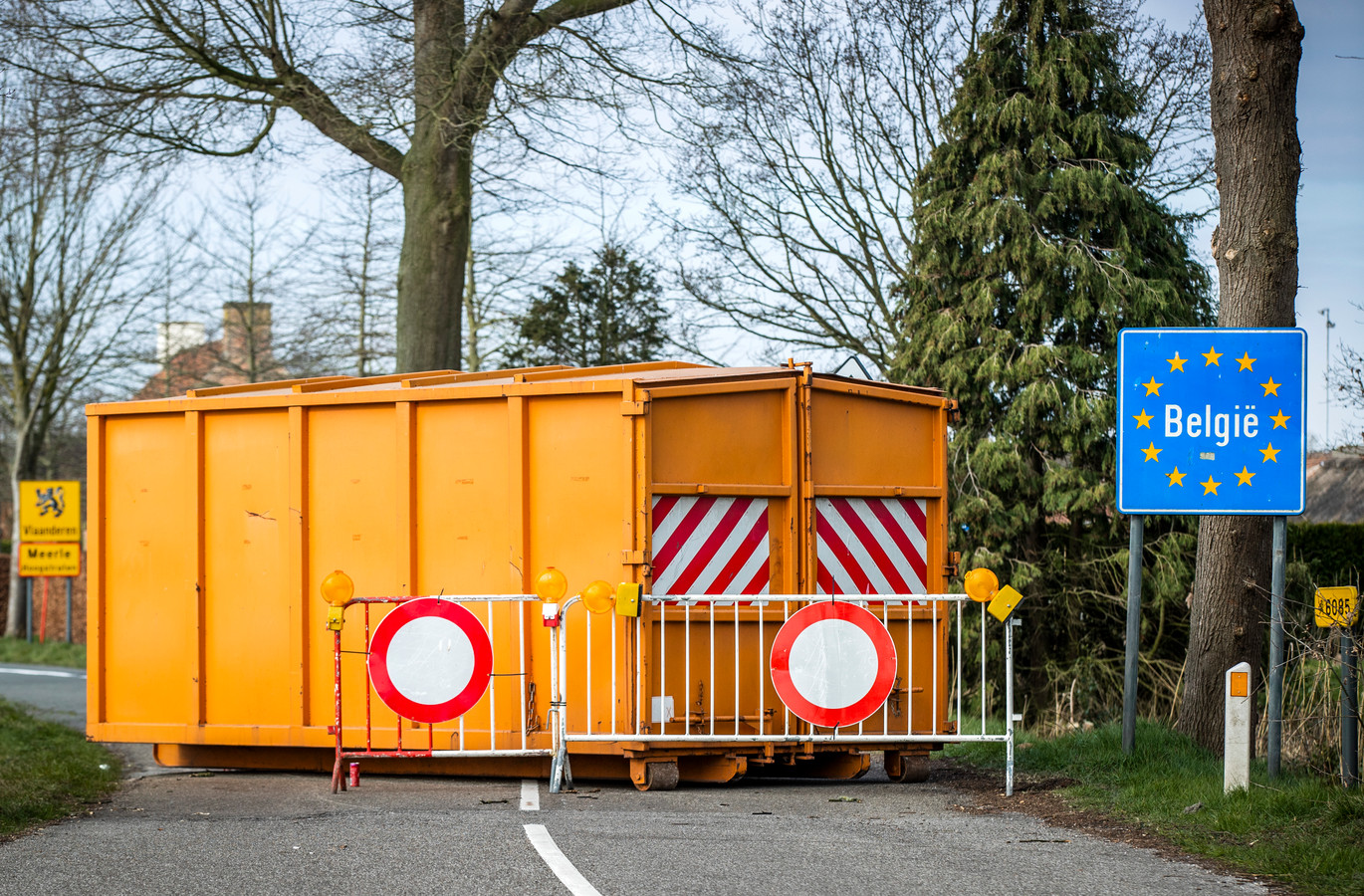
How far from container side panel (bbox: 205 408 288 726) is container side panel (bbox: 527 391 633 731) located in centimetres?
189

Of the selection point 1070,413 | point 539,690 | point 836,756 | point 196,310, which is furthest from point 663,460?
point 196,310

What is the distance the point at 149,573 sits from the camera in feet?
30.2

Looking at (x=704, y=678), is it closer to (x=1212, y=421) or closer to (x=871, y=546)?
(x=871, y=546)

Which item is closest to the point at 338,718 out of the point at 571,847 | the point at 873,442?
the point at 571,847

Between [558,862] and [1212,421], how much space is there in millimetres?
4914

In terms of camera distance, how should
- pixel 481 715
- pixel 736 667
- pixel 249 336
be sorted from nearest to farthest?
pixel 736 667 → pixel 481 715 → pixel 249 336

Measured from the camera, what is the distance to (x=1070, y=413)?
14250 mm

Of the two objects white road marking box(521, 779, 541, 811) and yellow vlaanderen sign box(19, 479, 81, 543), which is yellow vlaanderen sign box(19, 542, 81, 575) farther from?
white road marking box(521, 779, 541, 811)

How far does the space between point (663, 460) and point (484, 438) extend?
3.95 feet

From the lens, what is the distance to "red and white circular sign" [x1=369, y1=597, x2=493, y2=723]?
7.67m

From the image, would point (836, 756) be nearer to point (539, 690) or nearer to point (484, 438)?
point (539, 690)

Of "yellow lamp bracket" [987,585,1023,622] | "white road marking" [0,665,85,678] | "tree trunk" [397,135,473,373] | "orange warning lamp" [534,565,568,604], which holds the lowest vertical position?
"white road marking" [0,665,85,678]

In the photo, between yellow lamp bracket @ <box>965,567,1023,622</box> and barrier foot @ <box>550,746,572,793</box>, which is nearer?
yellow lamp bracket @ <box>965,567,1023,622</box>

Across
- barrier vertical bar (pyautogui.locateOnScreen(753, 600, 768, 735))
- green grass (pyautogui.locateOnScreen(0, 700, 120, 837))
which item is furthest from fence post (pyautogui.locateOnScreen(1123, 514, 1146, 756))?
green grass (pyautogui.locateOnScreen(0, 700, 120, 837))
